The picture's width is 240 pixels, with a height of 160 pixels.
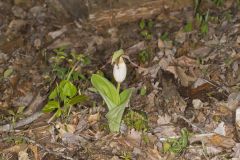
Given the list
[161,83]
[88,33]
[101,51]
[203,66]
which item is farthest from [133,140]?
[88,33]

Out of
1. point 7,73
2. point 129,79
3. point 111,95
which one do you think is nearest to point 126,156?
point 111,95

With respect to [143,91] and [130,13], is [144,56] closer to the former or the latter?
[143,91]

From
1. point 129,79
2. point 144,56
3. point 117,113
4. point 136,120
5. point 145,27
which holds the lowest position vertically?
point 136,120

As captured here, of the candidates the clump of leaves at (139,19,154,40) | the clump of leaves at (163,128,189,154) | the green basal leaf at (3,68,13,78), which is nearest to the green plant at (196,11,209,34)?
the clump of leaves at (139,19,154,40)

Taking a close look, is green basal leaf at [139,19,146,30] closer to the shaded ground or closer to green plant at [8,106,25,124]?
the shaded ground

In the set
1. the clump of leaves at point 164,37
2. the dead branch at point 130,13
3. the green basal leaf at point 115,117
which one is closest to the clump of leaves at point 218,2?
the dead branch at point 130,13
